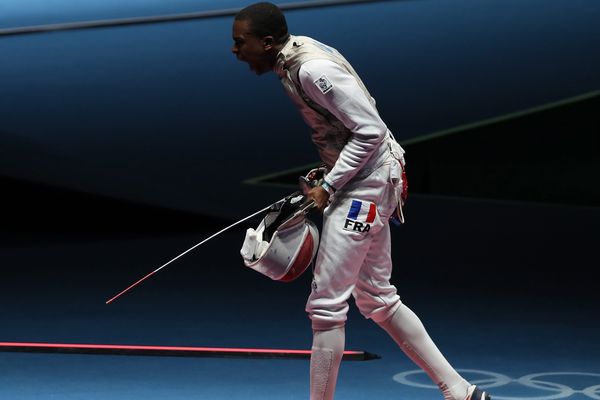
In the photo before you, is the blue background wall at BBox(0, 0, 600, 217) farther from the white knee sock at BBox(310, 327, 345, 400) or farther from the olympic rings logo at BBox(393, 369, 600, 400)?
the white knee sock at BBox(310, 327, 345, 400)

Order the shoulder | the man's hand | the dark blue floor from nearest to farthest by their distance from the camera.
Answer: the shoulder, the man's hand, the dark blue floor

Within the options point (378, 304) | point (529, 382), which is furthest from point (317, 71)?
point (529, 382)

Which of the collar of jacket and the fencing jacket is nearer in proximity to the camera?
the fencing jacket

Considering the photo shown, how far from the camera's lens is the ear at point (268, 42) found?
367 cm

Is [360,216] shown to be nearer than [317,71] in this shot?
No

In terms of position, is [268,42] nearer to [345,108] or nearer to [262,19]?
[262,19]

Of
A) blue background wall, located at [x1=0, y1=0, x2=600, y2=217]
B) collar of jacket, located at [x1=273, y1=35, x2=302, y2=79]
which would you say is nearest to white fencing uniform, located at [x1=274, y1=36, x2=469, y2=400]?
collar of jacket, located at [x1=273, y1=35, x2=302, y2=79]

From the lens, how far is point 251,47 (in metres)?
3.68

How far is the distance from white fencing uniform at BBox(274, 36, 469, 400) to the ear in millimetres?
40

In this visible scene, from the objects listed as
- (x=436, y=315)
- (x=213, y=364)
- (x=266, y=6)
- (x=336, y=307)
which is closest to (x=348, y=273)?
(x=336, y=307)

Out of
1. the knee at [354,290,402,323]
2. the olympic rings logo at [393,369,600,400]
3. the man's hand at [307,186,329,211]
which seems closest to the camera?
the man's hand at [307,186,329,211]

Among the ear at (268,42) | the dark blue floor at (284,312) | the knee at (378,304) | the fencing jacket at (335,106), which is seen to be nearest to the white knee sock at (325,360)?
the knee at (378,304)

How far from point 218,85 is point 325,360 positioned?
5.29 m

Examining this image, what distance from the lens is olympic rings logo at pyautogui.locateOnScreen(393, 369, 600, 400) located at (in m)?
4.43
